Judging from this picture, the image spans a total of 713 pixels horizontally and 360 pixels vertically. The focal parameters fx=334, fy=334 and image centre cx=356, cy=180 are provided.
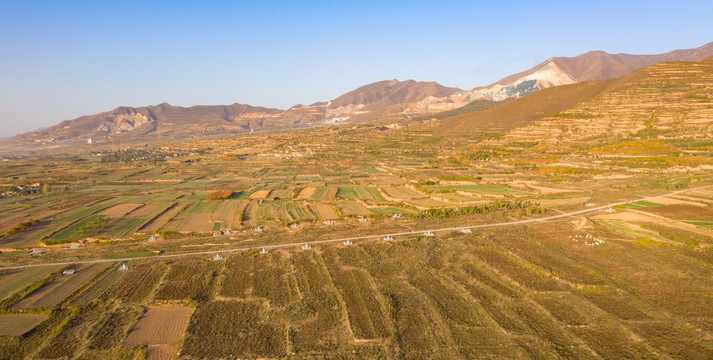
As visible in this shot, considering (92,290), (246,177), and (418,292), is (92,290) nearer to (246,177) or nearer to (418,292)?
(418,292)

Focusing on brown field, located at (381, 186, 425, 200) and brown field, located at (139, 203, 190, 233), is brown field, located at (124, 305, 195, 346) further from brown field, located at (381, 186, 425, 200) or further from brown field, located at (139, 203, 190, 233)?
brown field, located at (381, 186, 425, 200)

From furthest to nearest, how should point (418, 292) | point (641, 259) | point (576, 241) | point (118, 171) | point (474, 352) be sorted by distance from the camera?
point (118, 171) < point (576, 241) < point (641, 259) < point (418, 292) < point (474, 352)

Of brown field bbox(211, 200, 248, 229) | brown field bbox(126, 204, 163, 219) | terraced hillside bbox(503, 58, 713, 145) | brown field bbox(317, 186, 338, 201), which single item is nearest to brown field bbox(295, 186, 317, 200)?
brown field bbox(317, 186, 338, 201)

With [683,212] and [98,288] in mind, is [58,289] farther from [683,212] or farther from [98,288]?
[683,212]

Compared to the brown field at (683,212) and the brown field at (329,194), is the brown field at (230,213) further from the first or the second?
the brown field at (683,212)

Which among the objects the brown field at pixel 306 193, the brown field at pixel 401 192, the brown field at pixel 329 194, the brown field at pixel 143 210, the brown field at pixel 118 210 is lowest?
the brown field at pixel 401 192

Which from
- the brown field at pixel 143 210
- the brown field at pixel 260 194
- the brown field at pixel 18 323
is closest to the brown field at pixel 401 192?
the brown field at pixel 260 194

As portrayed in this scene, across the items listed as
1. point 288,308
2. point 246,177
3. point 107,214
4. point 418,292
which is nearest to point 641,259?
point 418,292
